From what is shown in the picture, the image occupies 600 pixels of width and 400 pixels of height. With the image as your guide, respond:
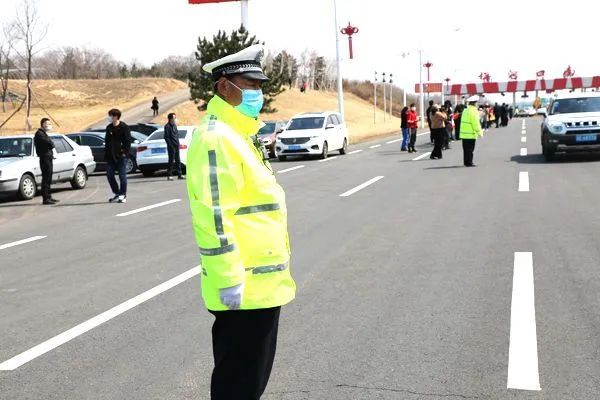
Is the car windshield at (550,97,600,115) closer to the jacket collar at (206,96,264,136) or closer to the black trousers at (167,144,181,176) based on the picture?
the black trousers at (167,144,181,176)

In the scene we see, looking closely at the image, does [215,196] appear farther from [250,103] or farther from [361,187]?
[361,187]

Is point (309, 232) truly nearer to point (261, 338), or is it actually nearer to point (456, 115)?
point (261, 338)

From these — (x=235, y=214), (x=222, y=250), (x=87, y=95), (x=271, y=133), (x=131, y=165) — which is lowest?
(x=131, y=165)

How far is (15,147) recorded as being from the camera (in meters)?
Result: 15.8

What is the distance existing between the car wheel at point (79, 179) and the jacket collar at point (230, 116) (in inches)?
596

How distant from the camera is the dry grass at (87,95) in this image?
68562 mm

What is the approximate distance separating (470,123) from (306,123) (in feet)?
30.0

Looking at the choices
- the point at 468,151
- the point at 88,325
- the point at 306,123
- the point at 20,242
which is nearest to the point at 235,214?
the point at 88,325

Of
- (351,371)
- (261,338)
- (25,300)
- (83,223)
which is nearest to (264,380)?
(261,338)

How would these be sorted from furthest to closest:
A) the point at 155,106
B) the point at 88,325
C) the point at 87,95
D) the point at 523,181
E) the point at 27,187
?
the point at 87,95
the point at 155,106
the point at 27,187
the point at 523,181
the point at 88,325

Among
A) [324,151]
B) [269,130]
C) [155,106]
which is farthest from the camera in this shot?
[155,106]

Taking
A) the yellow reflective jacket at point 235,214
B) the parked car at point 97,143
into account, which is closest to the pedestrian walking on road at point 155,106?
the parked car at point 97,143

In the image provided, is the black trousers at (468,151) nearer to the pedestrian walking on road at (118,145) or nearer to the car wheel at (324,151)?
the car wheel at (324,151)

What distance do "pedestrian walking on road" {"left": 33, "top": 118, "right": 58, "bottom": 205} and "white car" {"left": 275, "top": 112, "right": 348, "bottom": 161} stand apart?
1103cm
